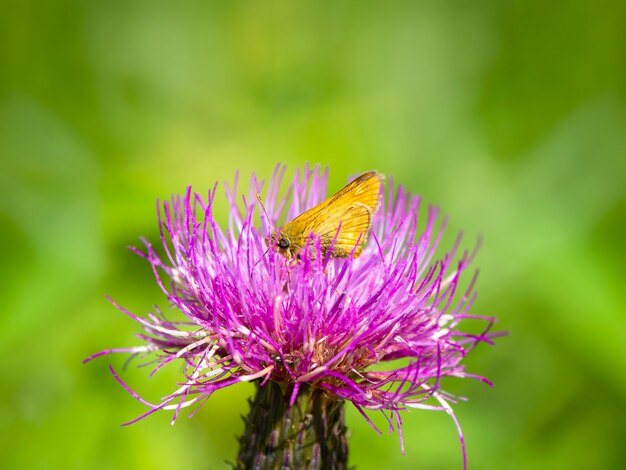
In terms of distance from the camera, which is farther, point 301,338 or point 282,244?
point 282,244

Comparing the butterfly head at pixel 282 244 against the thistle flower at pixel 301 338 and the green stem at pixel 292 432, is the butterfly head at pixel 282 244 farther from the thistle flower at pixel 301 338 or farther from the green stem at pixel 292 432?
the green stem at pixel 292 432

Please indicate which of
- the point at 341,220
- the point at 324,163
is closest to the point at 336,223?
the point at 341,220

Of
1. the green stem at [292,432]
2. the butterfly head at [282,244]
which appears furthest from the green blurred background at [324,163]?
the butterfly head at [282,244]

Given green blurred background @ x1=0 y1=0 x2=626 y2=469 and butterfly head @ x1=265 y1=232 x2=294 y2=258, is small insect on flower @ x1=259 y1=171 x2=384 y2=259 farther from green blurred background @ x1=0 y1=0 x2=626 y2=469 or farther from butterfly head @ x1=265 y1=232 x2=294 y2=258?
green blurred background @ x1=0 y1=0 x2=626 y2=469

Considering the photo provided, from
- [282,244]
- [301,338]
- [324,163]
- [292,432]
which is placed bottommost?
[292,432]

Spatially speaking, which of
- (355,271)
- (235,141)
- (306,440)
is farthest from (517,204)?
(306,440)

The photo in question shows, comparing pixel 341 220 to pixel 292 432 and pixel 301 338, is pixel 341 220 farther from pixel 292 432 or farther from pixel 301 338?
pixel 292 432

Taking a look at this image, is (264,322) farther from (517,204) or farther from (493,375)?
(517,204)
